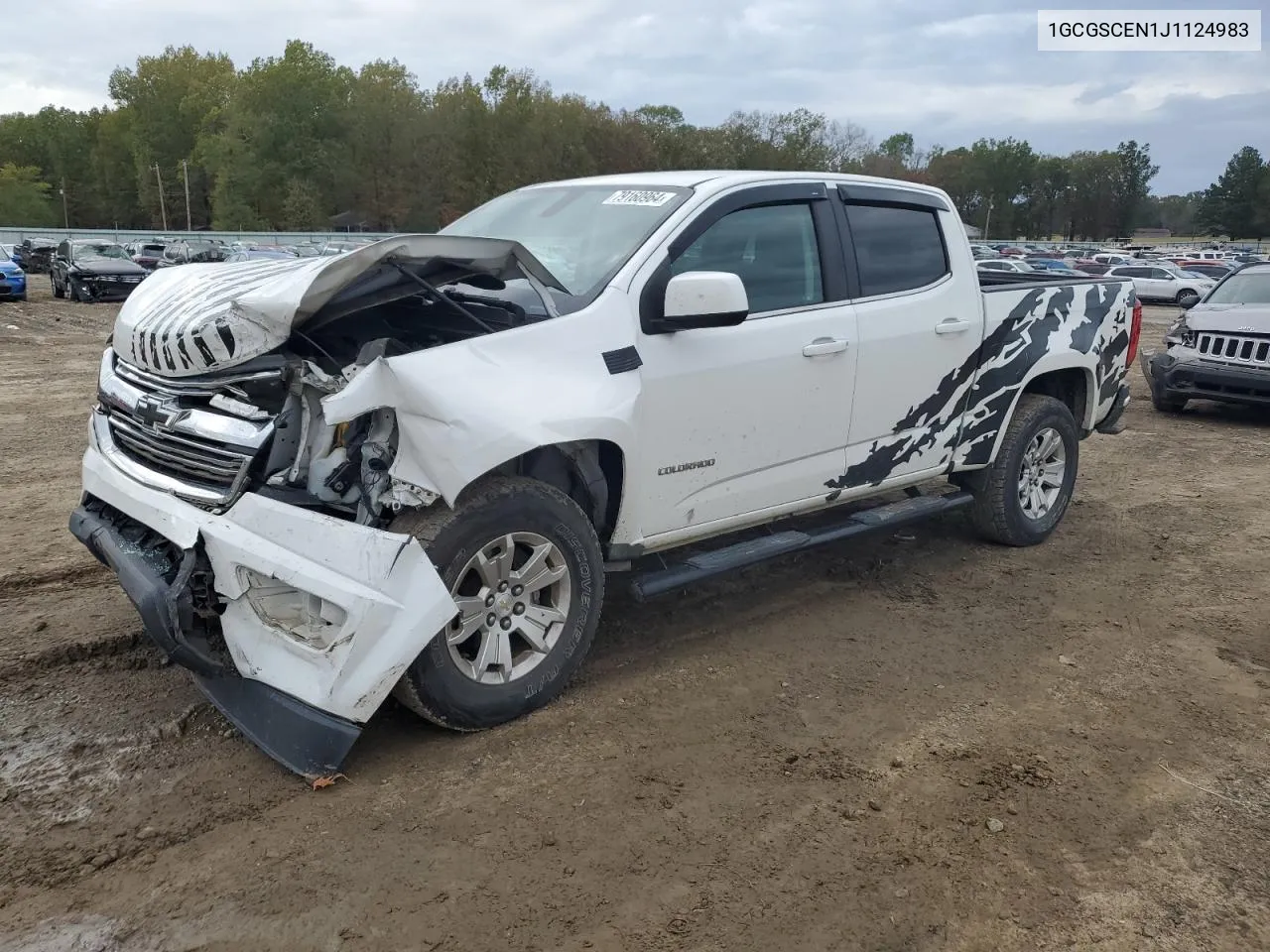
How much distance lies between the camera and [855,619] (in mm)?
4820

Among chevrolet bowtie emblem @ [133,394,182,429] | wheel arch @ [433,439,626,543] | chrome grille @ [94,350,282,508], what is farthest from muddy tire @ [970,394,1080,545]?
chevrolet bowtie emblem @ [133,394,182,429]

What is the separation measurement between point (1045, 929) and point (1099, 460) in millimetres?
6906

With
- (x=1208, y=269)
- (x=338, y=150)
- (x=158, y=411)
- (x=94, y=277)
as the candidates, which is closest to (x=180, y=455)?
(x=158, y=411)

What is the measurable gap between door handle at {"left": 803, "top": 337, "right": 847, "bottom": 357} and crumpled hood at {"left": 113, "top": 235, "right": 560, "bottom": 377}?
3.92 feet

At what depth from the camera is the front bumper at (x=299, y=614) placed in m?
3.13

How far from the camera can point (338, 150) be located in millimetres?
78062

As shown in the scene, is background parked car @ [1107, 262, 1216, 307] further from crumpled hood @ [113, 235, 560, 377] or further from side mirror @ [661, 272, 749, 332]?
crumpled hood @ [113, 235, 560, 377]

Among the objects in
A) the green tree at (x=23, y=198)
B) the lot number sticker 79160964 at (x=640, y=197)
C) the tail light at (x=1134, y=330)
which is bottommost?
the tail light at (x=1134, y=330)

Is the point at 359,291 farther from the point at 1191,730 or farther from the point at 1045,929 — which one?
the point at 1191,730

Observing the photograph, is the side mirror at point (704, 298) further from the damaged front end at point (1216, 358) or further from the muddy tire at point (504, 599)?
the damaged front end at point (1216, 358)

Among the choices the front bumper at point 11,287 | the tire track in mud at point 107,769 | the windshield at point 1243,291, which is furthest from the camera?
the front bumper at point 11,287

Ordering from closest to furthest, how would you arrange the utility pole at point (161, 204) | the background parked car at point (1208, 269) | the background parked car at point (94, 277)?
1. the background parked car at point (94, 277)
2. the background parked car at point (1208, 269)
3. the utility pole at point (161, 204)

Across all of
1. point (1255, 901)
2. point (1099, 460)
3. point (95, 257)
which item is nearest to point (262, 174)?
point (95, 257)

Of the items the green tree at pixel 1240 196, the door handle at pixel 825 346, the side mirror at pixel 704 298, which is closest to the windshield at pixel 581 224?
the side mirror at pixel 704 298
